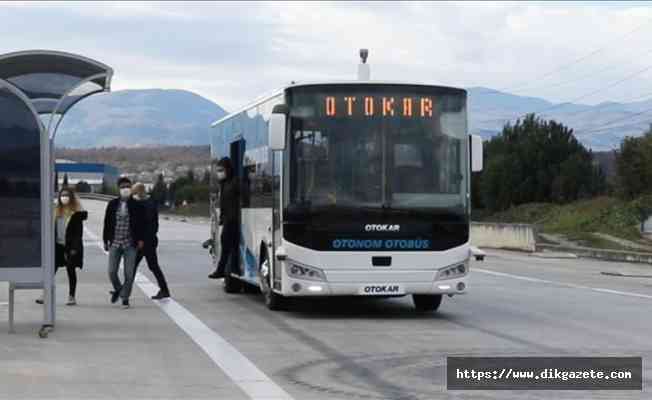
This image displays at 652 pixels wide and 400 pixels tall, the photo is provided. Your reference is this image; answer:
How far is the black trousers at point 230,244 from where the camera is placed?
71.6 feet

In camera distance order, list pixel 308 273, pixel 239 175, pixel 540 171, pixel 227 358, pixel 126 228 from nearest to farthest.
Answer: pixel 227 358, pixel 308 273, pixel 126 228, pixel 239 175, pixel 540 171

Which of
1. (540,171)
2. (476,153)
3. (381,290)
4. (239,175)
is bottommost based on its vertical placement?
(381,290)

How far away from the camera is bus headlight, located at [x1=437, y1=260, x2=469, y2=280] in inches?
711

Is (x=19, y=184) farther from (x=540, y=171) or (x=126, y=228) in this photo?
(x=540, y=171)

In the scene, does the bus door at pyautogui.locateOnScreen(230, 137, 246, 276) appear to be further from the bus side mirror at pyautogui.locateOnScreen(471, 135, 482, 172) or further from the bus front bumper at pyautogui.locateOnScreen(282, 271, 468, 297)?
the bus side mirror at pyautogui.locateOnScreen(471, 135, 482, 172)

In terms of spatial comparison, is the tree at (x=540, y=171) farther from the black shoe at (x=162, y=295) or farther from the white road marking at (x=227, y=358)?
the white road marking at (x=227, y=358)

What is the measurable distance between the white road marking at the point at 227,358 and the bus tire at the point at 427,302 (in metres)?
3.36

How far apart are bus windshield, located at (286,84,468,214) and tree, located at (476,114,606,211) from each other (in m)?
62.9

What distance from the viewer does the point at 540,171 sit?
276 feet

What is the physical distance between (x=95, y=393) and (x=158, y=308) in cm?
877

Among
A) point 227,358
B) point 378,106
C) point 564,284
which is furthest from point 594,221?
point 227,358

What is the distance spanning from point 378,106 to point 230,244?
4883 mm

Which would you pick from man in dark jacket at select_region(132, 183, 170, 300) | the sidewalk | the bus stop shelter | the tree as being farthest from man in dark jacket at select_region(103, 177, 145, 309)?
the tree

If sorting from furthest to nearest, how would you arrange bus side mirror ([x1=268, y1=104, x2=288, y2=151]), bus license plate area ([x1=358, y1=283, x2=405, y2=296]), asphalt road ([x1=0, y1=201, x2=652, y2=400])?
1. bus license plate area ([x1=358, y1=283, x2=405, y2=296])
2. bus side mirror ([x1=268, y1=104, x2=288, y2=151])
3. asphalt road ([x1=0, y1=201, x2=652, y2=400])
